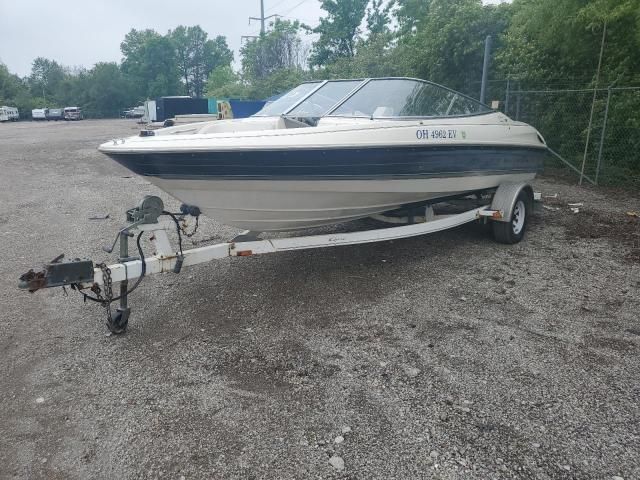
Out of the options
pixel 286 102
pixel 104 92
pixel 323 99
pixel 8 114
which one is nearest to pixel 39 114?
pixel 8 114

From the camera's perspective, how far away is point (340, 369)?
3.37 m

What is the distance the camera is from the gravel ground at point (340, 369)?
8.42ft

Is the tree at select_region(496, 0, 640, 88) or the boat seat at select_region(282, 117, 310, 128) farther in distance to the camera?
the tree at select_region(496, 0, 640, 88)

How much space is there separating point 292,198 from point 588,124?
845 cm

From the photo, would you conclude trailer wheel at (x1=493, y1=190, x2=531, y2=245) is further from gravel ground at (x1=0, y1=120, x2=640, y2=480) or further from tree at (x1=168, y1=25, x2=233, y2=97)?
tree at (x1=168, y1=25, x2=233, y2=97)

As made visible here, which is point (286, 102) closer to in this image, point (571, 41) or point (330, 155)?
point (330, 155)

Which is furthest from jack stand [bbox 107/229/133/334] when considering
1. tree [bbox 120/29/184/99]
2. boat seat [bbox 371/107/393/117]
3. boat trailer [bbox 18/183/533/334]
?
tree [bbox 120/29/184/99]

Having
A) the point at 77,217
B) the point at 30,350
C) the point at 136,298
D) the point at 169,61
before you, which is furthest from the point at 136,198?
the point at 169,61

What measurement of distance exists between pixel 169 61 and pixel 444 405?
8333 cm

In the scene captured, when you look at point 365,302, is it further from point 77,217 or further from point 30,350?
point 77,217

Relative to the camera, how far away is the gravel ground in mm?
2566

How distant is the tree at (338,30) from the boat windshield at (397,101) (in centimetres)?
2722

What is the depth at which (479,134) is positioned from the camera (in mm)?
5367

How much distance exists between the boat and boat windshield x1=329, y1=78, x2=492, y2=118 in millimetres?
11
